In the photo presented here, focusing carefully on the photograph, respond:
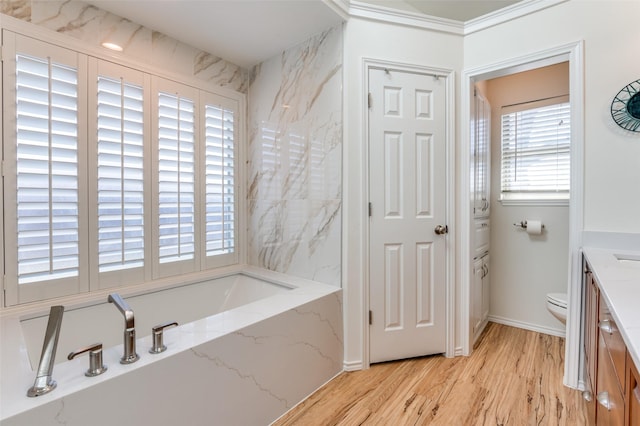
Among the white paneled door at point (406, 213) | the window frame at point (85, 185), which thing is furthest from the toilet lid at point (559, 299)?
the window frame at point (85, 185)

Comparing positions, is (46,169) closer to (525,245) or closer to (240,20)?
(240,20)

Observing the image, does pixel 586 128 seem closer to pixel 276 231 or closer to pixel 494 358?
pixel 494 358

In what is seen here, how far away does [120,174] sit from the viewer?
1.97 metres

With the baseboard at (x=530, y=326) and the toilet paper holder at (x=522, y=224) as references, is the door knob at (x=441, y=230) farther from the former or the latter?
the baseboard at (x=530, y=326)

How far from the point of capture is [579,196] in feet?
5.87

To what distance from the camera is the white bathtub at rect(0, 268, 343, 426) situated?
39.2 inches

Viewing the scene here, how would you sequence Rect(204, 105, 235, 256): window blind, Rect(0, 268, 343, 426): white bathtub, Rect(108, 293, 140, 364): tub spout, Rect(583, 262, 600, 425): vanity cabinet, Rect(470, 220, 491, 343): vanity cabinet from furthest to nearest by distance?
Rect(204, 105, 235, 256): window blind
Rect(470, 220, 491, 343): vanity cabinet
Rect(583, 262, 600, 425): vanity cabinet
Rect(108, 293, 140, 364): tub spout
Rect(0, 268, 343, 426): white bathtub

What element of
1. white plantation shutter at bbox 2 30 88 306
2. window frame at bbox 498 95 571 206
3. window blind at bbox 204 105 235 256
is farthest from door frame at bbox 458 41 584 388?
white plantation shutter at bbox 2 30 88 306

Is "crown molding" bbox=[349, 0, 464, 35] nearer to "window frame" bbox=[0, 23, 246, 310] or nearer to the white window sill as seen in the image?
"window frame" bbox=[0, 23, 246, 310]

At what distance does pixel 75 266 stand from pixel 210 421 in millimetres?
1237

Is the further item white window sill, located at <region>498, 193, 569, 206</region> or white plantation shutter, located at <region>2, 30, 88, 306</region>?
white window sill, located at <region>498, 193, 569, 206</region>

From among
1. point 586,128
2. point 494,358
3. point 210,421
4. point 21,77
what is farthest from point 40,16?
point 494,358

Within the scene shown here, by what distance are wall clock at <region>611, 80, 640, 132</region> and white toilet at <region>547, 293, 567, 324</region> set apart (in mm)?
1225

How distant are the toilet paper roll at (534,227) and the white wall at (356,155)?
158 cm
